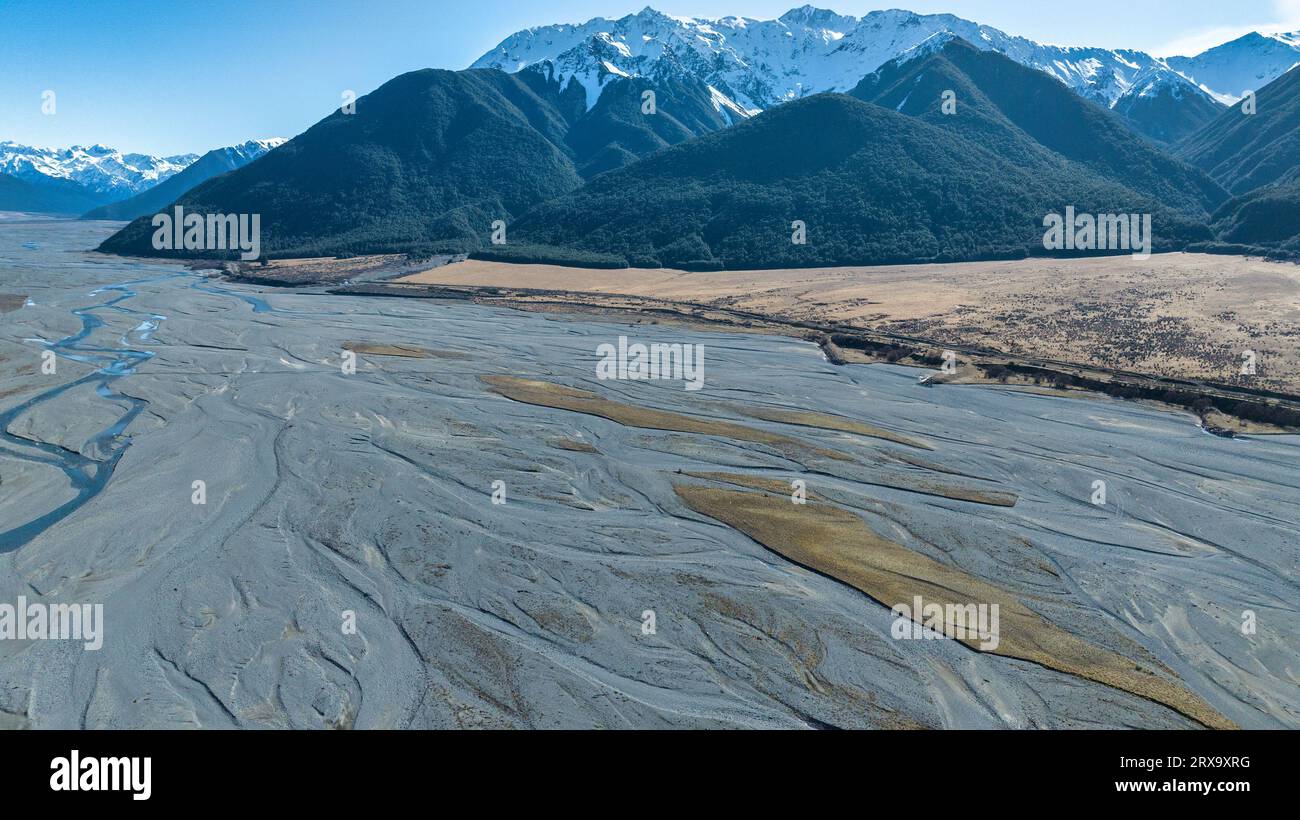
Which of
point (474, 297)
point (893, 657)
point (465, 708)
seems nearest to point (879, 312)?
point (474, 297)

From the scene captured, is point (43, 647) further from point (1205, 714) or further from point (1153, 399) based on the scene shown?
point (1153, 399)

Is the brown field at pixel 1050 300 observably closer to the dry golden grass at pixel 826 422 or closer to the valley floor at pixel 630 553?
the valley floor at pixel 630 553

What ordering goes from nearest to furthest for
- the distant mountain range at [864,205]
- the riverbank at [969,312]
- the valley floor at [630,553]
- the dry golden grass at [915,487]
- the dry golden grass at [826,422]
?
the valley floor at [630,553]
the dry golden grass at [915,487]
the dry golden grass at [826,422]
the riverbank at [969,312]
the distant mountain range at [864,205]

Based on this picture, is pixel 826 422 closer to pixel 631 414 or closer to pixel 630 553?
pixel 631 414

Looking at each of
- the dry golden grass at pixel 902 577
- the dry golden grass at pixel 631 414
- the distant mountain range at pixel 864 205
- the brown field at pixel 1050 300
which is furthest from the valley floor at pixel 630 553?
the distant mountain range at pixel 864 205

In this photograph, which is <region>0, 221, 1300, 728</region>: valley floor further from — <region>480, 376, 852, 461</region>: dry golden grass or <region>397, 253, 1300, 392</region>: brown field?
<region>397, 253, 1300, 392</region>: brown field

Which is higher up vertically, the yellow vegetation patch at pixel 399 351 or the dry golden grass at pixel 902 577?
the yellow vegetation patch at pixel 399 351
